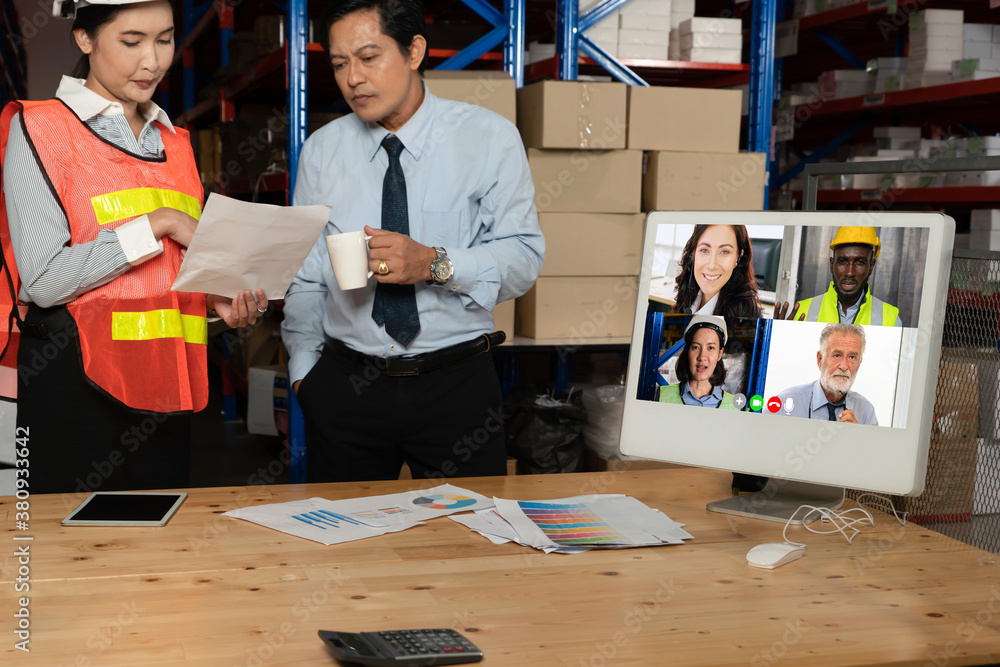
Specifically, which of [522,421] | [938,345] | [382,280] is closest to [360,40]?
[382,280]

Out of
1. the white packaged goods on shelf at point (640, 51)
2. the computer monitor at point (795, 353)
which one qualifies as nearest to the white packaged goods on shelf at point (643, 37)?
the white packaged goods on shelf at point (640, 51)

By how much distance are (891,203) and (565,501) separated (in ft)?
13.0

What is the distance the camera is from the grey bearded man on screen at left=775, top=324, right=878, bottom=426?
137 centimetres

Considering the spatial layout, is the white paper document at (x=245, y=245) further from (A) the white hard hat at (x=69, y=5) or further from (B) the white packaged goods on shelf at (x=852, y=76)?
(B) the white packaged goods on shelf at (x=852, y=76)

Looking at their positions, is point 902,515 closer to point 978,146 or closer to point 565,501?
point 565,501

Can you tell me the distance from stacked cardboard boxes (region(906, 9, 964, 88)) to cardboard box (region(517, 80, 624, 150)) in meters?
2.18

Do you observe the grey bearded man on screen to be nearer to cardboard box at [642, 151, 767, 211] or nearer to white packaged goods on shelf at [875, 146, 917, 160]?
cardboard box at [642, 151, 767, 211]

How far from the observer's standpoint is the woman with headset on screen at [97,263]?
5.23 ft

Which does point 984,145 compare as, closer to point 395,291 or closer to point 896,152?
point 896,152

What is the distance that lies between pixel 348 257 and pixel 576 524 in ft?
2.09

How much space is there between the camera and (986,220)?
4.03m

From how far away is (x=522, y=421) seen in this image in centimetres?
329

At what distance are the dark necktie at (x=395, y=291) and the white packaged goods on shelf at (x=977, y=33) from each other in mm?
3566

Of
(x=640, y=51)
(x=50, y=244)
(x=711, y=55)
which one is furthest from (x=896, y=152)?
(x=50, y=244)
